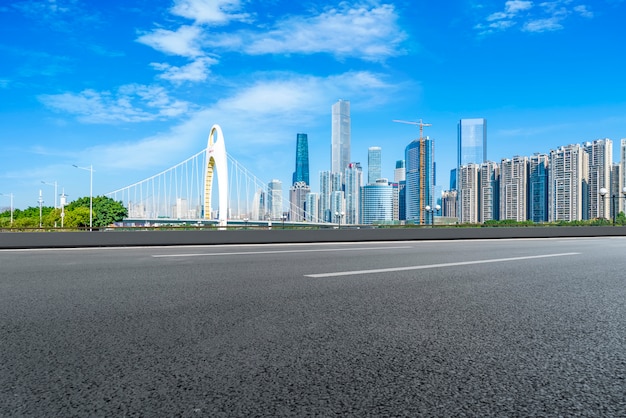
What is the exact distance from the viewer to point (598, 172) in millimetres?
71938

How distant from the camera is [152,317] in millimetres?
4820

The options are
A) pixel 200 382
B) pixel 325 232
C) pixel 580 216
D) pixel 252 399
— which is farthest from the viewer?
pixel 580 216

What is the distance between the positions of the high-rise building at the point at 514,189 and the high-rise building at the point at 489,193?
3186 mm

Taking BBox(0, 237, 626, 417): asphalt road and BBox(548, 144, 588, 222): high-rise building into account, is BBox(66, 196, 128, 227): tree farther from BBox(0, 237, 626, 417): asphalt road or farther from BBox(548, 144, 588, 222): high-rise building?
BBox(0, 237, 626, 417): asphalt road

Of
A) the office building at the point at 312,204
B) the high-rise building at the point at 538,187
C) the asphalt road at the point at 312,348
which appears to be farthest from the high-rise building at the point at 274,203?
the office building at the point at 312,204

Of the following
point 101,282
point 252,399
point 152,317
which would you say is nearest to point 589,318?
point 252,399

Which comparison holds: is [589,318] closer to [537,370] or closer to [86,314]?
[537,370]

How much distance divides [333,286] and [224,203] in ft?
174

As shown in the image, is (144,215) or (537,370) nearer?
(537,370)

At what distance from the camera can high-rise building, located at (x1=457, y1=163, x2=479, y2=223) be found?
10475cm

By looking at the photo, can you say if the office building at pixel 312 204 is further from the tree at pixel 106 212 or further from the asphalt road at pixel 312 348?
the asphalt road at pixel 312 348

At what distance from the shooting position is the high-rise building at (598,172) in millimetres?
71375

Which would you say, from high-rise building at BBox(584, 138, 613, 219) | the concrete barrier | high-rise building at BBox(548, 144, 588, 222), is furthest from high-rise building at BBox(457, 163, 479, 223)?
the concrete barrier

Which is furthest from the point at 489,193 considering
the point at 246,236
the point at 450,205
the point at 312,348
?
the point at 312,348
